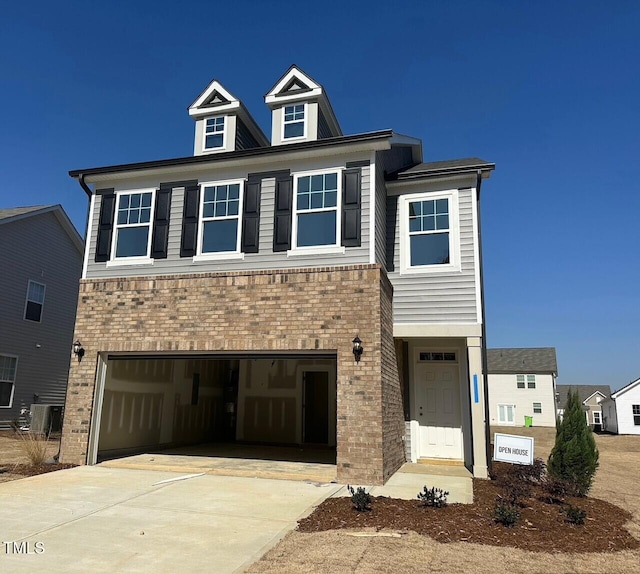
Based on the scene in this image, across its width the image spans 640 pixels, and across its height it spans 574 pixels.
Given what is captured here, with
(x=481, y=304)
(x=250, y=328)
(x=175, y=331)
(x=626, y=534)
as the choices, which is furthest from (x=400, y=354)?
(x=626, y=534)

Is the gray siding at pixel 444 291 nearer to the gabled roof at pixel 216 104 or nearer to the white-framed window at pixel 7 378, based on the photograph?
the gabled roof at pixel 216 104

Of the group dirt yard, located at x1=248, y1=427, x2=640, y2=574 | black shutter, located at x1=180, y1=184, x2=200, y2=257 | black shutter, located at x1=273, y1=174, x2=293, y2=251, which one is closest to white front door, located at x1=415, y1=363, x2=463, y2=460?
black shutter, located at x1=273, y1=174, x2=293, y2=251

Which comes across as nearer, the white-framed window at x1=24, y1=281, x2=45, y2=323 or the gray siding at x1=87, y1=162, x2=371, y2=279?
the gray siding at x1=87, y1=162, x2=371, y2=279

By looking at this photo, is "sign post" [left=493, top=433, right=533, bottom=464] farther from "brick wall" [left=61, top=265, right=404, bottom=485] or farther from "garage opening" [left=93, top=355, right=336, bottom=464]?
"garage opening" [left=93, top=355, right=336, bottom=464]

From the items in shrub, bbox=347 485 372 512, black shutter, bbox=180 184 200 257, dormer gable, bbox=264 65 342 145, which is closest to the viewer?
shrub, bbox=347 485 372 512

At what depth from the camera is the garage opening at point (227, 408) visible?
39.1 feet

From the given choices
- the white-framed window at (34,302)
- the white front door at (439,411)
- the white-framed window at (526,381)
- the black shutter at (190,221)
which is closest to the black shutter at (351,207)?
the black shutter at (190,221)

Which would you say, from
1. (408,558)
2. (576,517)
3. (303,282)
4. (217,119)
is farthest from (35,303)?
(576,517)

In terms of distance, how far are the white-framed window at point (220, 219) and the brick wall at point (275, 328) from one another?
66cm

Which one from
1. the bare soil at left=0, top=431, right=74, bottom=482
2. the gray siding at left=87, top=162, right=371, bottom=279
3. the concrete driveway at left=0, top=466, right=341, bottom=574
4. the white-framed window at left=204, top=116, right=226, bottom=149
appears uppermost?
the white-framed window at left=204, top=116, right=226, bottom=149

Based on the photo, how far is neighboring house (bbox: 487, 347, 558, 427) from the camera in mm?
39344

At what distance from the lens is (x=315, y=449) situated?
13.4 m

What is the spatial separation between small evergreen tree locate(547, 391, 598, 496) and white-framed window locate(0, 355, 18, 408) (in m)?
18.1

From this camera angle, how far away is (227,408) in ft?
51.8
